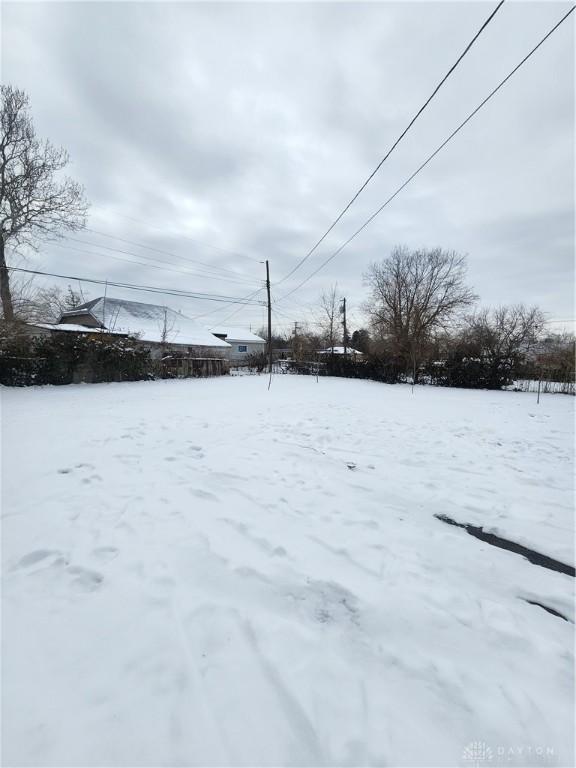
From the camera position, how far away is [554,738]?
4.24 feet

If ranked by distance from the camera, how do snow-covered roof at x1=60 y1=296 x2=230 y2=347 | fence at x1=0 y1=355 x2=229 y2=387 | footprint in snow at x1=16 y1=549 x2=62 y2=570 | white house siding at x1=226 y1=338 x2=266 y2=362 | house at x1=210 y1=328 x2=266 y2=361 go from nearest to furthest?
footprint in snow at x1=16 y1=549 x2=62 y2=570, fence at x1=0 y1=355 x2=229 y2=387, snow-covered roof at x1=60 y1=296 x2=230 y2=347, house at x1=210 y1=328 x2=266 y2=361, white house siding at x1=226 y1=338 x2=266 y2=362

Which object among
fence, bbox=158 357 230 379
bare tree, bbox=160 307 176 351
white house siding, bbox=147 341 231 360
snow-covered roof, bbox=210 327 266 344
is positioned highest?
snow-covered roof, bbox=210 327 266 344

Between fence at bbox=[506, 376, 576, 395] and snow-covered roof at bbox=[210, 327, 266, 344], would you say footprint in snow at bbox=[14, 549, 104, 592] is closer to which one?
fence at bbox=[506, 376, 576, 395]

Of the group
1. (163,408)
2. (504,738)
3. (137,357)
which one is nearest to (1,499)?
(504,738)

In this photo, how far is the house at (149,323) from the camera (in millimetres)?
21969

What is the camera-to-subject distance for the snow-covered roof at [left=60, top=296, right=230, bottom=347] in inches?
888

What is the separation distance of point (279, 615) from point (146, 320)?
88.3 feet

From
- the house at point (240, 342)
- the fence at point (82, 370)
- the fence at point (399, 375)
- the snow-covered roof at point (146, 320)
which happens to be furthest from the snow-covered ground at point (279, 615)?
the house at point (240, 342)

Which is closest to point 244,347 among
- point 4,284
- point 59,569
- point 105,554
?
point 4,284

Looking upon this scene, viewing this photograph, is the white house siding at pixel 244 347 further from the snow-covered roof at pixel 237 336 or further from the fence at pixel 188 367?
the fence at pixel 188 367

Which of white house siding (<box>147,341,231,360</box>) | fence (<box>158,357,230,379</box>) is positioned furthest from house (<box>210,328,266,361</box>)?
fence (<box>158,357,230,379</box>)

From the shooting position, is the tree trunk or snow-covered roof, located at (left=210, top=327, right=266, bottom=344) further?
snow-covered roof, located at (left=210, top=327, right=266, bottom=344)

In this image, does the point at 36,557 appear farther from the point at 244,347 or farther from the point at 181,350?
the point at 244,347

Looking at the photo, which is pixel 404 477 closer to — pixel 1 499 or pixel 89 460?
pixel 89 460
